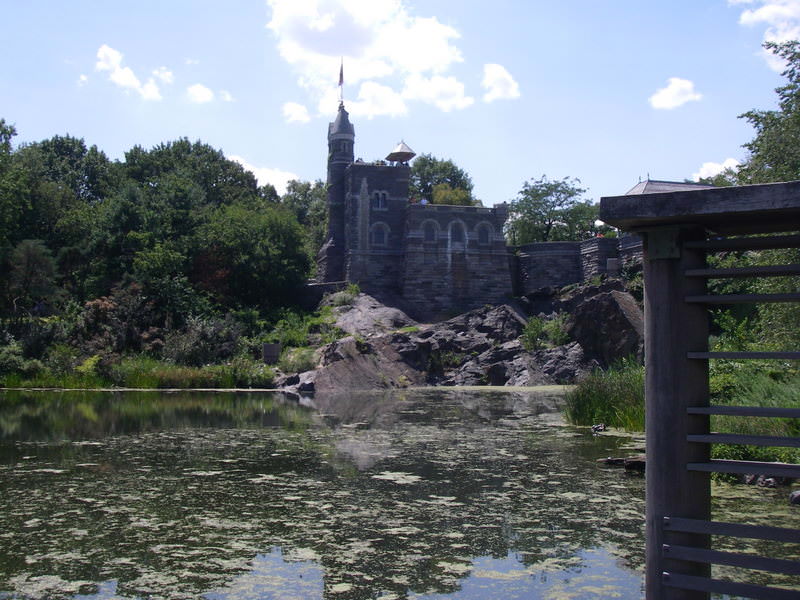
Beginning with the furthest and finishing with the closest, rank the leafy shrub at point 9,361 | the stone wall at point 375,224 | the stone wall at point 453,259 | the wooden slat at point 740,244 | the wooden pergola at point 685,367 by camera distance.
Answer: the stone wall at point 375,224 → the stone wall at point 453,259 → the leafy shrub at point 9,361 → the wooden slat at point 740,244 → the wooden pergola at point 685,367

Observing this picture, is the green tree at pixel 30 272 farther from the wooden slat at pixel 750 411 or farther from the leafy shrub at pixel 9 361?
the wooden slat at pixel 750 411

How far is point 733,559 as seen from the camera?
14.2ft

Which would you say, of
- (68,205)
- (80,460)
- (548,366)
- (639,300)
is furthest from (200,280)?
(80,460)

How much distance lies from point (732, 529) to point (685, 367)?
922mm

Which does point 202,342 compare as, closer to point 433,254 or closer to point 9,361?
point 9,361

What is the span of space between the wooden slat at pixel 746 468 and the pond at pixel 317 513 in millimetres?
2172

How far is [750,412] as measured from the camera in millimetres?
4375

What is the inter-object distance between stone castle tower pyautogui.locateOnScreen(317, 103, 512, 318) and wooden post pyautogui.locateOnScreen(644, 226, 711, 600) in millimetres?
38763

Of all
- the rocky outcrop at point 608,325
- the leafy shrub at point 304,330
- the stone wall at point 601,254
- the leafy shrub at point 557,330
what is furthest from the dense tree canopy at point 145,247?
the rocky outcrop at point 608,325

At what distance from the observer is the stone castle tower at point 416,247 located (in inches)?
1761

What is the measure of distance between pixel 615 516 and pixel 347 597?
3.78m

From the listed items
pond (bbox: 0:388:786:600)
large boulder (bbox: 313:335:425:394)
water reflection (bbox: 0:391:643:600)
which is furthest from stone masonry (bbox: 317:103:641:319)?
water reflection (bbox: 0:391:643:600)

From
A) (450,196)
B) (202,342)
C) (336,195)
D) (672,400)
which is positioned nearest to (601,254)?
(336,195)

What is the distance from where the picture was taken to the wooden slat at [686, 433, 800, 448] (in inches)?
166
